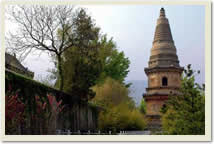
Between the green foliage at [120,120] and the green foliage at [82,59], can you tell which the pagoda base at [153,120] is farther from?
the green foliage at [82,59]

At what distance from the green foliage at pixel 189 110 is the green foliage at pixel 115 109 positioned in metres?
10.5

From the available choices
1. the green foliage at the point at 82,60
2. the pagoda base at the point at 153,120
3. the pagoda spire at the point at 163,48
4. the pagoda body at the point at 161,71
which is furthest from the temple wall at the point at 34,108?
the pagoda spire at the point at 163,48

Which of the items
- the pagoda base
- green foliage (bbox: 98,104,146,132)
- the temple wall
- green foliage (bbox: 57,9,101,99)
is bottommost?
the pagoda base

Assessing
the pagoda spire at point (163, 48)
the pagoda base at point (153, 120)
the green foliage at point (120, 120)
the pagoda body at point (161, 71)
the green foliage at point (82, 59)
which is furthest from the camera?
the pagoda spire at point (163, 48)

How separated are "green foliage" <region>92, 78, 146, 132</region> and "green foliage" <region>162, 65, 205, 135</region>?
10.5 m

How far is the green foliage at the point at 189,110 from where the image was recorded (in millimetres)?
12719

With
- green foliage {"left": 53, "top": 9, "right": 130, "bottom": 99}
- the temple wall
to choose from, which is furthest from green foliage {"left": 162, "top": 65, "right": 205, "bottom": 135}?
green foliage {"left": 53, "top": 9, "right": 130, "bottom": 99}

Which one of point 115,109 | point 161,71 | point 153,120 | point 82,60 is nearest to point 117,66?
point 161,71

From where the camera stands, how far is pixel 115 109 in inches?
1009

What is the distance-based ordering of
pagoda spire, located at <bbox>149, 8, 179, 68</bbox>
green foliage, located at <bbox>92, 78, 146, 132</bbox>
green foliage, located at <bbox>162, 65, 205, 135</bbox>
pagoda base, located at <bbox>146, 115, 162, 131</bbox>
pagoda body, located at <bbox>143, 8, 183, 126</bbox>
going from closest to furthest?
green foliage, located at <bbox>162, 65, 205, 135</bbox> → green foliage, located at <bbox>92, 78, 146, 132</bbox> → pagoda base, located at <bbox>146, 115, 162, 131</bbox> → pagoda body, located at <bbox>143, 8, 183, 126</bbox> → pagoda spire, located at <bbox>149, 8, 179, 68</bbox>

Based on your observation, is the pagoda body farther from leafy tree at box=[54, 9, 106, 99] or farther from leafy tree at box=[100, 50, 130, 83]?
leafy tree at box=[54, 9, 106, 99]

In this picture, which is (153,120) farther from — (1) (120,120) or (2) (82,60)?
(2) (82,60)

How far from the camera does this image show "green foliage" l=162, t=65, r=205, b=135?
12719 mm
